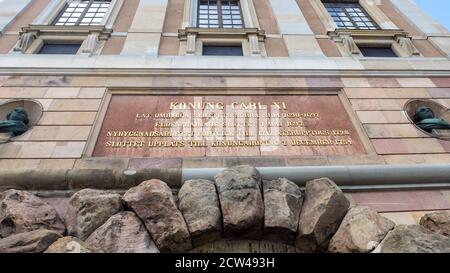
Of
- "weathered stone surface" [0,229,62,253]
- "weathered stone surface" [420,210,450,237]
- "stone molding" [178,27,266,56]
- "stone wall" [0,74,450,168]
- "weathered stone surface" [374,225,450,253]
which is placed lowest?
"weathered stone surface" [374,225,450,253]

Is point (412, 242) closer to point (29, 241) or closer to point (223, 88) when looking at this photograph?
point (29, 241)

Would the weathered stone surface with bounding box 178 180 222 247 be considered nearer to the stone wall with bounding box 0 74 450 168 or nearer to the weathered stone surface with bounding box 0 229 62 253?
the stone wall with bounding box 0 74 450 168

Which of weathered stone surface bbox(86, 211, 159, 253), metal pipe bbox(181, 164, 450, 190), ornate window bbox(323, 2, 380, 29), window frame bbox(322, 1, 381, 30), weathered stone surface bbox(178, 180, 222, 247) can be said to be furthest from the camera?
ornate window bbox(323, 2, 380, 29)


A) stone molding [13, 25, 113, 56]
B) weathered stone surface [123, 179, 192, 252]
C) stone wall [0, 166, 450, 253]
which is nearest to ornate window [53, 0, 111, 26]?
stone molding [13, 25, 113, 56]

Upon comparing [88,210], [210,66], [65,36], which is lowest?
[88,210]

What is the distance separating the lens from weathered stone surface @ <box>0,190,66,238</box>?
4.60 m

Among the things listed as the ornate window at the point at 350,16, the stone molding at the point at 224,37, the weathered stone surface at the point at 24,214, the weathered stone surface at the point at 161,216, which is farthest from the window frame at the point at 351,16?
the weathered stone surface at the point at 24,214

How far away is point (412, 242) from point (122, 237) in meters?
3.77

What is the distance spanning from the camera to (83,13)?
1179cm

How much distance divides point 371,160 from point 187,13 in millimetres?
7998

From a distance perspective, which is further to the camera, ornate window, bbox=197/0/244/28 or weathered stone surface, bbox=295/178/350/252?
ornate window, bbox=197/0/244/28

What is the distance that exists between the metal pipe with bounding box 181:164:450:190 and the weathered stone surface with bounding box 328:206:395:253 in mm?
1030

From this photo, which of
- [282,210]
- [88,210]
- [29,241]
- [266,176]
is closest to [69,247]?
[29,241]
